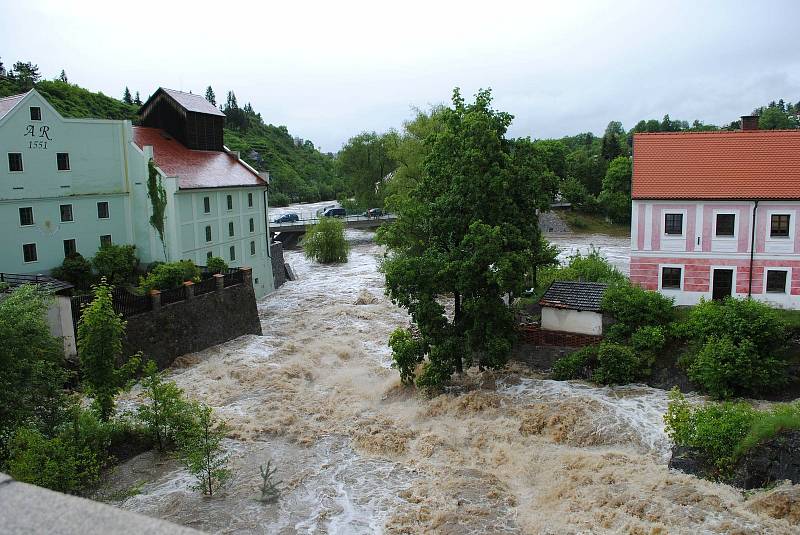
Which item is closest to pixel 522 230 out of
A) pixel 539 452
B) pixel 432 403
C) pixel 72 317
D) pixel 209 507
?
pixel 432 403

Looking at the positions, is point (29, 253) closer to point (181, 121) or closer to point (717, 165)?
point (181, 121)

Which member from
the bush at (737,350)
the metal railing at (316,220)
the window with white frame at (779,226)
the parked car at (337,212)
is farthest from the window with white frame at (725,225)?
the parked car at (337,212)

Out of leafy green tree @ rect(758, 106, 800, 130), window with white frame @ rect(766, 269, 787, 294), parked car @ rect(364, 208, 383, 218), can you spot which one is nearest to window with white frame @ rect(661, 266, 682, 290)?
window with white frame @ rect(766, 269, 787, 294)

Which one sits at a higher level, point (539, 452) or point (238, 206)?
point (238, 206)

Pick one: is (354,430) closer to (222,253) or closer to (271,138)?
(222,253)

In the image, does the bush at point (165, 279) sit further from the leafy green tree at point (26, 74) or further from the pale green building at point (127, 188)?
the leafy green tree at point (26, 74)

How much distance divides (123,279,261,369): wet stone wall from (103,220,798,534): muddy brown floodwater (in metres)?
1.02

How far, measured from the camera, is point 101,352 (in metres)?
18.0

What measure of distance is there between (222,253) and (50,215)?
10.3m

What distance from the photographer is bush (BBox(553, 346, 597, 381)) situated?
25.1 meters

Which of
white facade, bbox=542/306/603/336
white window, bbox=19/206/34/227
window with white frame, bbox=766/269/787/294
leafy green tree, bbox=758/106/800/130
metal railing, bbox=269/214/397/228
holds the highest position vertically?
leafy green tree, bbox=758/106/800/130

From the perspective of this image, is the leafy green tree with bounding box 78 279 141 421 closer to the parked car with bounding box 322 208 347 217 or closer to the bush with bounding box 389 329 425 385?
the bush with bounding box 389 329 425 385

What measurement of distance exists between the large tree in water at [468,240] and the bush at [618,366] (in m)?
3.57

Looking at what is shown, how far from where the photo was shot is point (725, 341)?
22.3 metres
